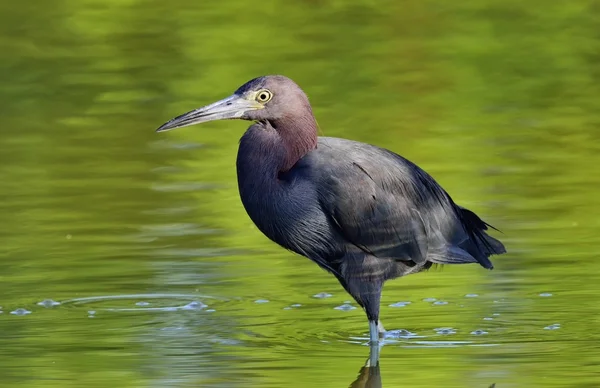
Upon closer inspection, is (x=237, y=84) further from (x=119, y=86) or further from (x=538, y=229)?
(x=538, y=229)

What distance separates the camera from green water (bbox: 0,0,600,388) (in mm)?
8562

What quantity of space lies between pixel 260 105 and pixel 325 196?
24.9 inches

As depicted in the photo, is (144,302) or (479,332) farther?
(144,302)

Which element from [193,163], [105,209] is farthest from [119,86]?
[105,209]

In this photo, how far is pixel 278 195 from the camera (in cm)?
894

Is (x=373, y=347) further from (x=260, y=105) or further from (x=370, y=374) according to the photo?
(x=260, y=105)

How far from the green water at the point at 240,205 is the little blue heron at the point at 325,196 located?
0.35m

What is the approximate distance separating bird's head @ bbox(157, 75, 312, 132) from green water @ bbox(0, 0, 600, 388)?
1157 millimetres

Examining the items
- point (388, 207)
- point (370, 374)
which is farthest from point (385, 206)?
point (370, 374)

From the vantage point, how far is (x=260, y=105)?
9.09 metres

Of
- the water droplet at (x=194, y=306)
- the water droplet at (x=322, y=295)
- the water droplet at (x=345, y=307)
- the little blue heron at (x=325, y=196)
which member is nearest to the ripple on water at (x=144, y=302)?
the water droplet at (x=194, y=306)

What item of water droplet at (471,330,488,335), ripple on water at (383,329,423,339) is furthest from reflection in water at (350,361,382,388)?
water droplet at (471,330,488,335)

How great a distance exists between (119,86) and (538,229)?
30.3 feet

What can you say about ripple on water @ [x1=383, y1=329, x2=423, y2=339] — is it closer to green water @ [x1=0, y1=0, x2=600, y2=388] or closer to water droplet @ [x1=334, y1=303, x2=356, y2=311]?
green water @ [x1=0, y1=0, x2=600, y2=388]
